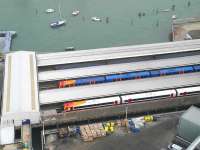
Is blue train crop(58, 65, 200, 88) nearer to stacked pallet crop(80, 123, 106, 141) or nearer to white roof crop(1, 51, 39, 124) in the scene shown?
white roof crop(1, 51, 39, 124)

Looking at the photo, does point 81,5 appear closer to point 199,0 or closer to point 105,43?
point 105,43

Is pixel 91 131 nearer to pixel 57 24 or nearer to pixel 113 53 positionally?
pixel 113 53

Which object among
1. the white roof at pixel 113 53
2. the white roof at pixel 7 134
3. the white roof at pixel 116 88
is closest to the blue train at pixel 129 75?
the white roof at pixel 116 88

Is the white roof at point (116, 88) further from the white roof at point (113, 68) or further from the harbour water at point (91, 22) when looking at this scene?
the harbour water at point (91, 22)

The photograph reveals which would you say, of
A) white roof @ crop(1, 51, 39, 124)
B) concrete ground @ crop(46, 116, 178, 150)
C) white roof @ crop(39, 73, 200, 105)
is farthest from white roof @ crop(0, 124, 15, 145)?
white roof @ crop(39, 73, 200, 105)

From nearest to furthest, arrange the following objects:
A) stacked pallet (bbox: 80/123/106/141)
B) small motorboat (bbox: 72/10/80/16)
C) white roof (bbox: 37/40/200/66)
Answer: stacked pallet (bbox: 80/123/106/141) < white roof (bbox: 37/40/200/66) < small motorboat (bbox: 72/10/80/16)

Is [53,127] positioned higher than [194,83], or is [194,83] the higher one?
[194,83]

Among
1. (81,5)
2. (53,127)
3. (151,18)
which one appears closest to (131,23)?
(151,18)
